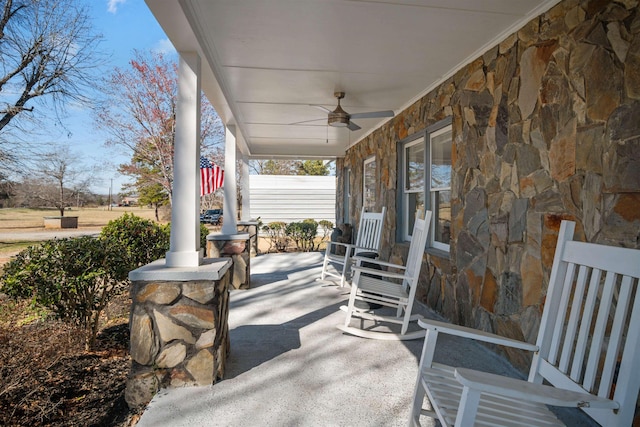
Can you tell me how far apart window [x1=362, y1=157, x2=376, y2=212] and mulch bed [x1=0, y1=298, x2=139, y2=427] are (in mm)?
4325

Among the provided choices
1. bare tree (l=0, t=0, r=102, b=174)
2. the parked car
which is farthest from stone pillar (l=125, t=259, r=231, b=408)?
the parked car

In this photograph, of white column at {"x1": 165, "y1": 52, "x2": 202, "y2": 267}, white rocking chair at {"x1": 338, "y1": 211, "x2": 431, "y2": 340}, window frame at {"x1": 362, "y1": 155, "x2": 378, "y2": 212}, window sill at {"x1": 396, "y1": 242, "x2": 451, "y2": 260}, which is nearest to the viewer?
white column at {"x1": 165, "y1": 52, "x2": 202, "y2": 267}

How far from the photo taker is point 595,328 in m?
1.27

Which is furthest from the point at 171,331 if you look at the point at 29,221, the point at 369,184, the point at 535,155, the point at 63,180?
the point at 29,221

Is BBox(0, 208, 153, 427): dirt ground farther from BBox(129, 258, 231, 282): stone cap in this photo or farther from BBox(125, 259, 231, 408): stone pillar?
BBox(129, 258, 231, 282): stone cap

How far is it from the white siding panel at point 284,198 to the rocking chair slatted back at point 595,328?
10437mm

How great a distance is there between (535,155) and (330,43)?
1.65 metres

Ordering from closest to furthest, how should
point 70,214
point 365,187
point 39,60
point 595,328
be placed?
1. point 595,328
2. point 39,60
3. point 365,187
4. point 70,214

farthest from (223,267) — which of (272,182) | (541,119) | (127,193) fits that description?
(127,193)

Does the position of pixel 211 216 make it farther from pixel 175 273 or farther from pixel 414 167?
pixel 175 273

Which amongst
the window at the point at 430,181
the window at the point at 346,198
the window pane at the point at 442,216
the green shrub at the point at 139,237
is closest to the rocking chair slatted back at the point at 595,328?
the window at the point at 430,181

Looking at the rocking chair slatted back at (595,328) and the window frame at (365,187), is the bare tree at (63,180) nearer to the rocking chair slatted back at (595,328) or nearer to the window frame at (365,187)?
the window frame at (365,187)

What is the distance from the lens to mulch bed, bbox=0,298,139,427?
6.47 ft

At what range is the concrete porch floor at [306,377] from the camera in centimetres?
186
